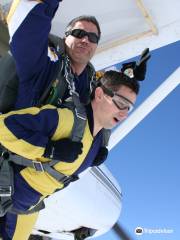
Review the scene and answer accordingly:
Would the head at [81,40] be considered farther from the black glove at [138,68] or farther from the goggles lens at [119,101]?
the goggles lens at [119,101]

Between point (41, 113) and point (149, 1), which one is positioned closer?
point (41, 113)

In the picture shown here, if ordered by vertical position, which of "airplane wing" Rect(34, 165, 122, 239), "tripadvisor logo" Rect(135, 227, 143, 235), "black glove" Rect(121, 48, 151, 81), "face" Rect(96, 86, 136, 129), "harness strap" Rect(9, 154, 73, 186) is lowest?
"tripadvisor logo" Rect(135, 227, 143, 235)

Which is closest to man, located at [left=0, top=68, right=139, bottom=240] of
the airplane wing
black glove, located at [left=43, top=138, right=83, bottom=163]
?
black glove, located at [left=43, top=138, right=83, bottom=163]

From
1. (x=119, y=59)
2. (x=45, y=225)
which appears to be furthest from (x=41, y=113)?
(x=119, y=59)

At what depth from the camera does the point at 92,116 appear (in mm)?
2564

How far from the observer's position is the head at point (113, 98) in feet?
8.25

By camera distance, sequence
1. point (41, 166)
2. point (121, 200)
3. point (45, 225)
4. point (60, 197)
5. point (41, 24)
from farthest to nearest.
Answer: point (121, 200) < point (45, 225) < point (60, 197) < point (41, 166) < point (41, 24)

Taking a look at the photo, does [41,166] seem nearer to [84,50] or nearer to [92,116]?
[92,116]

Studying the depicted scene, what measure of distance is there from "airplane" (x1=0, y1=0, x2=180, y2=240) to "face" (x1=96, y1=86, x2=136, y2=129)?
202 cm

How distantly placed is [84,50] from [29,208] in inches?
42.3

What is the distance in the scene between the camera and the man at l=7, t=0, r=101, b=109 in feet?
7.16

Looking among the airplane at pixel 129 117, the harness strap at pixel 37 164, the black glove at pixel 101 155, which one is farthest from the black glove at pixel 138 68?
the airplane at pixel 129 117

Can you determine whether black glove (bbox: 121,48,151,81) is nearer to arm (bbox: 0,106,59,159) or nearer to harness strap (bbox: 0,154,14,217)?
arm (bbox: 0,106,59,159)

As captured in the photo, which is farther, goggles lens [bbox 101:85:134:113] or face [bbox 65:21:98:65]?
face [bbox 65:21:98:65]
